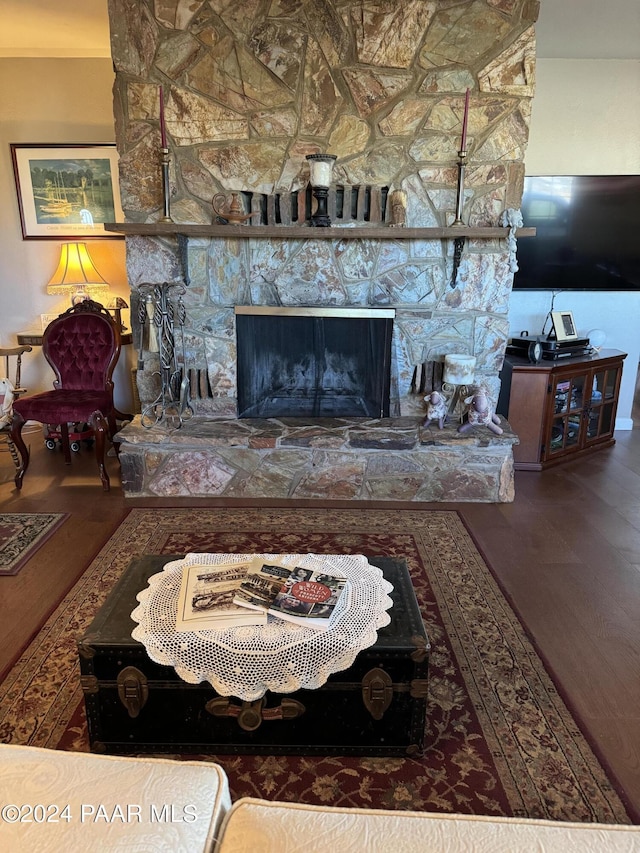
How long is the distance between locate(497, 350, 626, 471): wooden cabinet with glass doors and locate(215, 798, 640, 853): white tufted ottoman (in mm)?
2975

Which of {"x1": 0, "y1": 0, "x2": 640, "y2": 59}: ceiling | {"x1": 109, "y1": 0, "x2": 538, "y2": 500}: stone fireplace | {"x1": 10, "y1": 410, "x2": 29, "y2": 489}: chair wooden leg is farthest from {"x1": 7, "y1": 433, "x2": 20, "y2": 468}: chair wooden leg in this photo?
{"x1": 0, "y1": 0, "x2": 640, "y2": 59}: ceiling

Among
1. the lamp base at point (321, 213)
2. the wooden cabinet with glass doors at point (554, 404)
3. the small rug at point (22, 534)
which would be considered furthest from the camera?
the wooden cabinet with glass doors at point (554, 404)

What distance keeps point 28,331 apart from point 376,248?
2.82 m

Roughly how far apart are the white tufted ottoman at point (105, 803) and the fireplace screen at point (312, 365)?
254 centimetres

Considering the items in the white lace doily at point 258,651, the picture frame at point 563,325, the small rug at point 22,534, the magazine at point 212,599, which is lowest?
the small rug at point 22,534

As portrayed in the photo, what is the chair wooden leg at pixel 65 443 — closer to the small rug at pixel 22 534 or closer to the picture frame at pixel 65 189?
the small rug at pixel 22 534

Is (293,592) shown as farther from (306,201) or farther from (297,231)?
(306,201)

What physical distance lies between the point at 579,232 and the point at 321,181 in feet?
6.64

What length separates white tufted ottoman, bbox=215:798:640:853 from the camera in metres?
0.87

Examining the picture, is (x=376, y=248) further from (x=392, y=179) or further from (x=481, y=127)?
(x=481, y=127)

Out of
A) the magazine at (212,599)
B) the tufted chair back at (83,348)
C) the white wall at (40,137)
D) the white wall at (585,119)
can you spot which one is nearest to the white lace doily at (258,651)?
the magazine at (212,599)

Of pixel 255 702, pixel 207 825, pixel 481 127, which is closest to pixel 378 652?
pixel 255 702

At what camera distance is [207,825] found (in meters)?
0.93

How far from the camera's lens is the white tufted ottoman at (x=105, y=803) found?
0.87m
